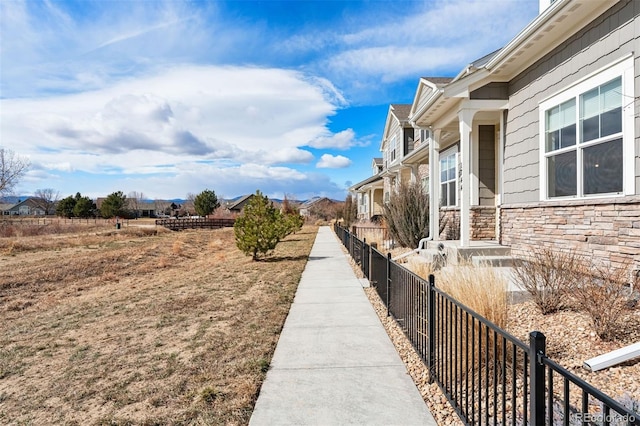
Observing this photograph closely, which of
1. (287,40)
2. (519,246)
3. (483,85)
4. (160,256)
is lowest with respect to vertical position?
(160,256)

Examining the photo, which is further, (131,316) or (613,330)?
(131,316)

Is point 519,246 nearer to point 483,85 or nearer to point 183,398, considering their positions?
point 483,85

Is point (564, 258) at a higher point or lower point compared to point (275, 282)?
higher

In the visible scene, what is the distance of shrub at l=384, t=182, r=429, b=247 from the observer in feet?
36.9

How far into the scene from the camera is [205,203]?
202 ft

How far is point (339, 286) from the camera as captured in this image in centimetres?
834

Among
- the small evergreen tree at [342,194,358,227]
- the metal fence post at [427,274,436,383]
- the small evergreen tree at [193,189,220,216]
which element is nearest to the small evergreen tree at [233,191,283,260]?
the metal fence post at [427,274,436,383]

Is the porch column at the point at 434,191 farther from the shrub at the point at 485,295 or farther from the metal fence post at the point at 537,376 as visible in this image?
the metal fence post at the point at 537,376

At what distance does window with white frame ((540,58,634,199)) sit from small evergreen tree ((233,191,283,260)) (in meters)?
8.40

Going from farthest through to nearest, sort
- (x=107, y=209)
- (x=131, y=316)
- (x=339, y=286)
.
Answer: (x=107, y=209), (x=339, y=286), (x=131, y=316)

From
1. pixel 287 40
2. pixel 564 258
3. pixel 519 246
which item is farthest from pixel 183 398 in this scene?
pixel 287 40

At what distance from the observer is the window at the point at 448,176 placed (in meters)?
11.2

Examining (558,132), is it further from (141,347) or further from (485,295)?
(141,347)

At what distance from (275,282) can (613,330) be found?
6.60 metres
